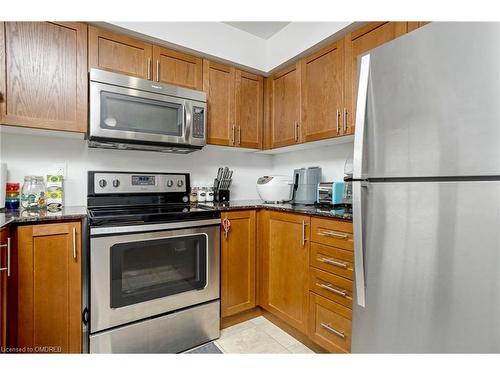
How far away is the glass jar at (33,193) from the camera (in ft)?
5.35

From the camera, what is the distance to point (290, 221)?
1.80 metres

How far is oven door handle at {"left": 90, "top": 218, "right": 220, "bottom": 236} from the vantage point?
1.41 meters

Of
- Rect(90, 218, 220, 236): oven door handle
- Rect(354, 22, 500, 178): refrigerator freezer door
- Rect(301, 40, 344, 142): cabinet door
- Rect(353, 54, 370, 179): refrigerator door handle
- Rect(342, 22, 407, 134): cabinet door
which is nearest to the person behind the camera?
Rect(354, 22, 500, 178): refrigerator freezer door

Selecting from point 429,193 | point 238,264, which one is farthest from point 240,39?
point 429,193

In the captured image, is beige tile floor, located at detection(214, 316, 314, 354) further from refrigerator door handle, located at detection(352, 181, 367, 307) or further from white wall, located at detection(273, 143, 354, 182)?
white wall, located at detection(273, 143, 354, 182)

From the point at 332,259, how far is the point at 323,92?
46.9 inches

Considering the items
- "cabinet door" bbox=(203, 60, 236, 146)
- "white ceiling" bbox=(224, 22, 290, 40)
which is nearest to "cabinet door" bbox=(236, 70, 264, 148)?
"cabinet door" bbox=(203, 60, 236, 146)

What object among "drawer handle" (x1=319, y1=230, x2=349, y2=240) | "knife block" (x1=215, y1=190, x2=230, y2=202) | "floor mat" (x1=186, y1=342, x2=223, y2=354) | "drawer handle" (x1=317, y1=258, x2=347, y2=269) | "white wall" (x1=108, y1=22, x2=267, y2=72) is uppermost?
"white wall" (x1=108, y1=22, x2=267, y2=72)

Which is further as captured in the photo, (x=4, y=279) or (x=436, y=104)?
(x=4, y=279)

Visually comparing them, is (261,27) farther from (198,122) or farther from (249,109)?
(198,122)

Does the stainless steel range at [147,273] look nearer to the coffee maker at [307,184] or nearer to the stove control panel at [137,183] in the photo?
the stove control panel at [137,183]

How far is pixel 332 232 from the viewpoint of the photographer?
150 cm

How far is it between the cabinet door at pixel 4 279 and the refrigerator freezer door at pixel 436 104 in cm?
160

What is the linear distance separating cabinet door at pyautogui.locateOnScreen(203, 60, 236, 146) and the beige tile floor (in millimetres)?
1485
